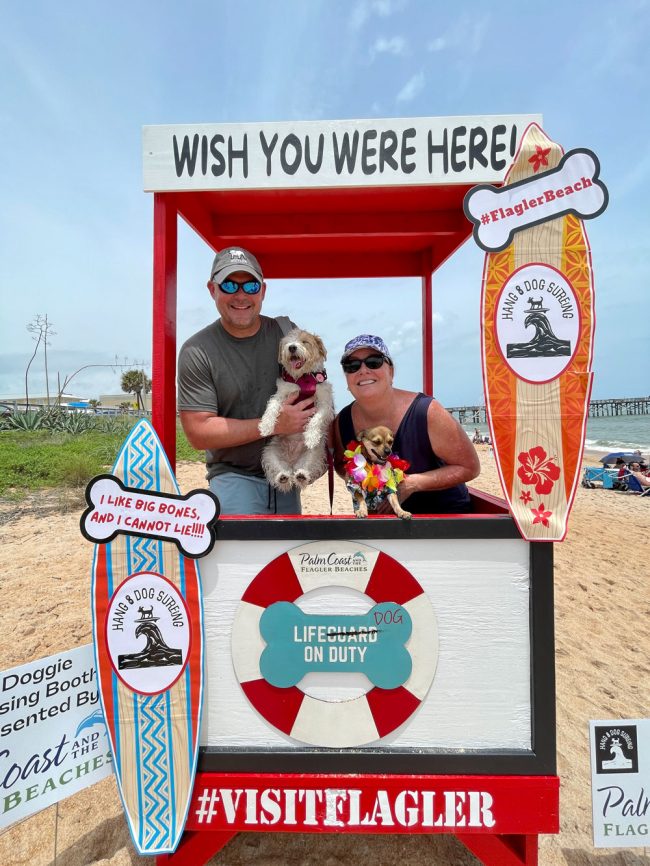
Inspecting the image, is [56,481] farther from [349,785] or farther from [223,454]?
[349,785]

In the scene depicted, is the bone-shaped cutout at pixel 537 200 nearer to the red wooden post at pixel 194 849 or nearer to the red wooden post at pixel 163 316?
the red wooden post at pixel 163 316

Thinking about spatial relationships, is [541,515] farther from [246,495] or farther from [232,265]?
[232,265]

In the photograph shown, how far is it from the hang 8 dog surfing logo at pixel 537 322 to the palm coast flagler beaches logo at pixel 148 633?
4.98 ft

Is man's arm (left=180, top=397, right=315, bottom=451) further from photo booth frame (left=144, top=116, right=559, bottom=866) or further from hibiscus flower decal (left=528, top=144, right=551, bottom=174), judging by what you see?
hibiscus flower decal (left=528, top=144, right=551, bottom=174)

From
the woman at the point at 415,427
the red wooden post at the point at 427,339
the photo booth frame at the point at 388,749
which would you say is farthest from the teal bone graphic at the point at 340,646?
the red wooden post at the point at 427,339

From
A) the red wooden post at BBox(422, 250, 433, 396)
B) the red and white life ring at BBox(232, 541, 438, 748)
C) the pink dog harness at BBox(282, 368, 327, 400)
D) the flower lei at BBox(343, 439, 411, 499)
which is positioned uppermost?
the red wooden post at BBox(422, 250, 433, 396)

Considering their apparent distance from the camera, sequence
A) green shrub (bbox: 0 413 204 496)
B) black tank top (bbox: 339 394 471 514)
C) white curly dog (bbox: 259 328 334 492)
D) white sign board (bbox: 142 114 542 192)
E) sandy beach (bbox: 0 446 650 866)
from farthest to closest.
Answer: green shrub (bbox: 0 413 204 496) < white curly dog (bbox: 259 328 334 492) < black tank top (bbox: 339 394 471 514) < sandy beach (bbox: 0 446 650 866) < white sign board (bbox: 142 114 542 192)

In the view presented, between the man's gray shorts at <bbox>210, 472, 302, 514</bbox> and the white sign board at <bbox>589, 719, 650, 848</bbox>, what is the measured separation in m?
1.66

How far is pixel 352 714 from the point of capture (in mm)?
1793

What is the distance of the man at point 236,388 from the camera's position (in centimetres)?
226

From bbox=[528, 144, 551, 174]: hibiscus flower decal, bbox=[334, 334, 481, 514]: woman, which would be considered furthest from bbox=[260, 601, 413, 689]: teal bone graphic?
bbox=[528, 144, 551, 174]: hibiscus flower decal

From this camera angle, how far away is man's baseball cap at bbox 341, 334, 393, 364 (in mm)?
2170

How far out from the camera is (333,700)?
5.90 ft

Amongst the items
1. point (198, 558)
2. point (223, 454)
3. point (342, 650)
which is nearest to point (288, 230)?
point (223, 454)
